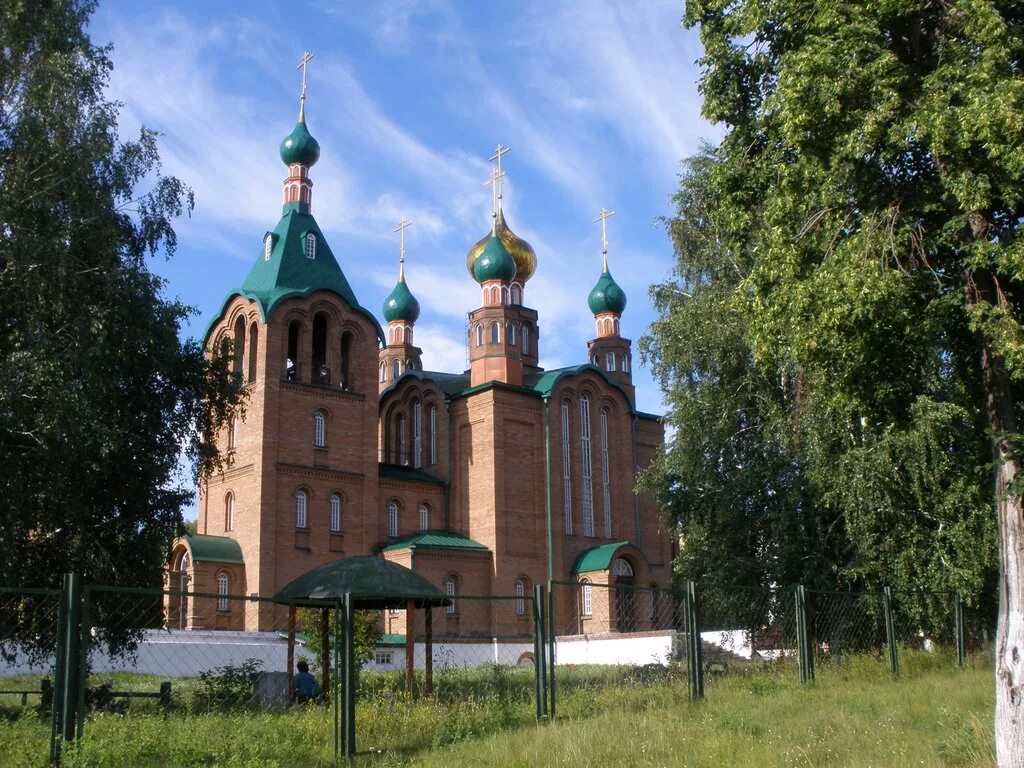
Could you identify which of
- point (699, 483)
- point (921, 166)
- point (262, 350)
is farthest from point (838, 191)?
point (262, 350)

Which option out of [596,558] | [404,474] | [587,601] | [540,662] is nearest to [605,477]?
[596,558]

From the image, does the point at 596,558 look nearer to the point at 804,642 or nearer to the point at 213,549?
the point at 213,549

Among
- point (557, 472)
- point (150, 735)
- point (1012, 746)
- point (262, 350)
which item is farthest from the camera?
point (557, 472)

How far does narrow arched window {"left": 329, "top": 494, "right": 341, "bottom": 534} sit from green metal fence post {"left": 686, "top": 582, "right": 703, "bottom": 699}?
58.3ft

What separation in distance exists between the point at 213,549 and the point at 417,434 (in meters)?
8.24

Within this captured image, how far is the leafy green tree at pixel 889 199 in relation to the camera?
7.14 metres

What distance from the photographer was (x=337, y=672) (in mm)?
7547

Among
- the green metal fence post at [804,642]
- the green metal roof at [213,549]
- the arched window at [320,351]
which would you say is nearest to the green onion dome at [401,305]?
the arched window at [320,351]

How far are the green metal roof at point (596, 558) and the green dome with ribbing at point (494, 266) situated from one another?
27.8 feet

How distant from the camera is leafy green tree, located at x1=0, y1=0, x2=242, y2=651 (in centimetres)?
1188

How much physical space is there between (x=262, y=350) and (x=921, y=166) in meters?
20.3

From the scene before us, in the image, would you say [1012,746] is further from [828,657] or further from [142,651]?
[142,651]

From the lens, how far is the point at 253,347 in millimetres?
26703

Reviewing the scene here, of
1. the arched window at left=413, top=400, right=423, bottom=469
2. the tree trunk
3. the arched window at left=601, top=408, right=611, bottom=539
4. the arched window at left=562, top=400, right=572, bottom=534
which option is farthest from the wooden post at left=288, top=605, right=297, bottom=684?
the arched window at left=601, top=408, right=611, bottom=539
